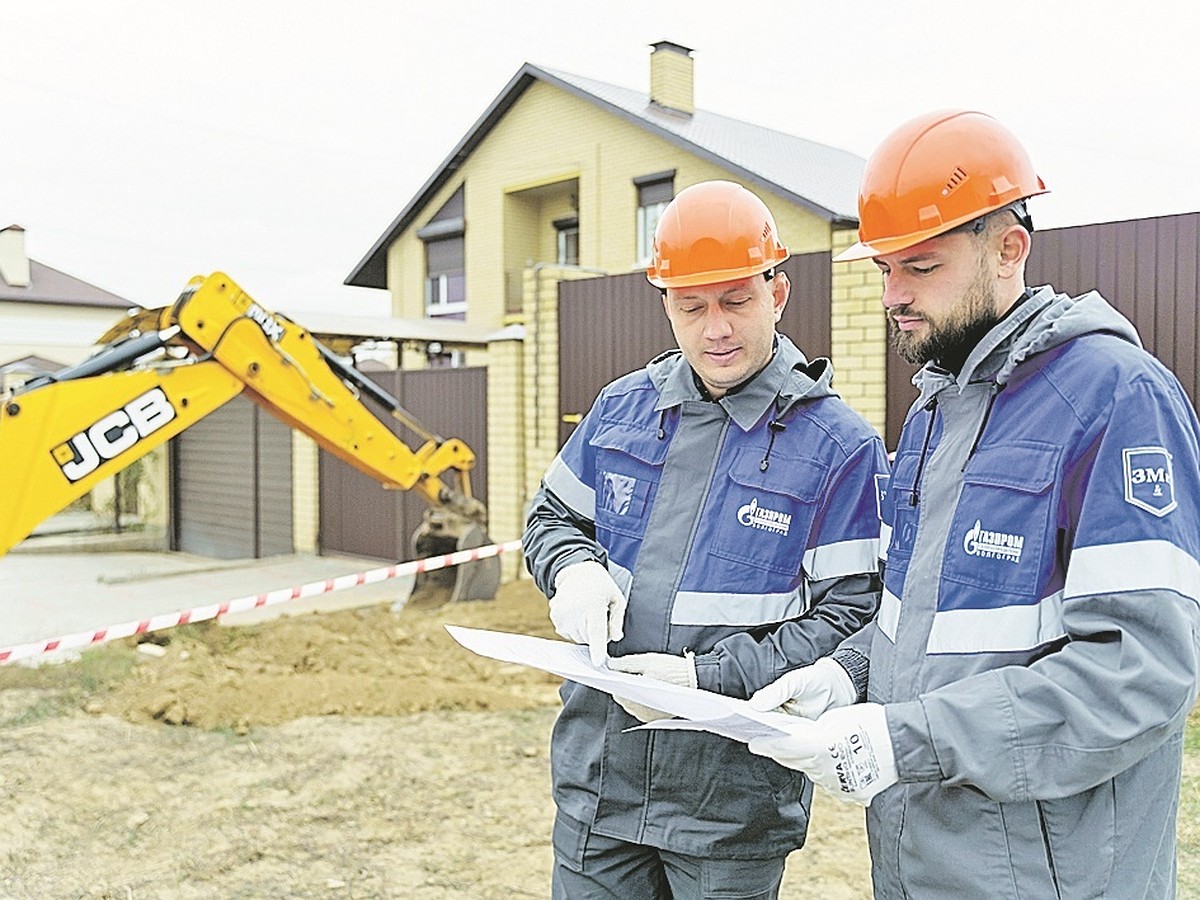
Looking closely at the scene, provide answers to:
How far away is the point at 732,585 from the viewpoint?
2.28 m

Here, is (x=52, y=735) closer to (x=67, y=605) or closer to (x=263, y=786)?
(x=263, y=786)

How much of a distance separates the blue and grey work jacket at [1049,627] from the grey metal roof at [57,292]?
32563 millimetres

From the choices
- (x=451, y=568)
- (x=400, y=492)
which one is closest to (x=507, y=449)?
(x=451, y=568)

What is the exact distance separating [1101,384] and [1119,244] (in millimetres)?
5237

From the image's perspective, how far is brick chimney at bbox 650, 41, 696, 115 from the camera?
61.5 ft

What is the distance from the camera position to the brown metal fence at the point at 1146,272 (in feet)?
19.7

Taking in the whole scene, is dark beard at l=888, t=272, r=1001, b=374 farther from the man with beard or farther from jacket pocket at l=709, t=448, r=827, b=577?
jacket pocket at l=709, t=448, r=827, b=577

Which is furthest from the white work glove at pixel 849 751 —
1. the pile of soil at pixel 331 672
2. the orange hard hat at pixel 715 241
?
the pile of soil at pixel 331 672

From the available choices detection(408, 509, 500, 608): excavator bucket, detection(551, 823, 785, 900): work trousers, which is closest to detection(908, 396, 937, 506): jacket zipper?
detection(551, 823, 785, 900): work trousers

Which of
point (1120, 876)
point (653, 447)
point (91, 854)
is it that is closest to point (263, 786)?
point (91, 854)

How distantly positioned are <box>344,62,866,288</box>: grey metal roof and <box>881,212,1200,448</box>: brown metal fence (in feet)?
Result: 23.7

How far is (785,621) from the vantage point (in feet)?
7.48

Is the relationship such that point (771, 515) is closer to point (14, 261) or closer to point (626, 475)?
point (626, 475)

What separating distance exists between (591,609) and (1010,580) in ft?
2.98
